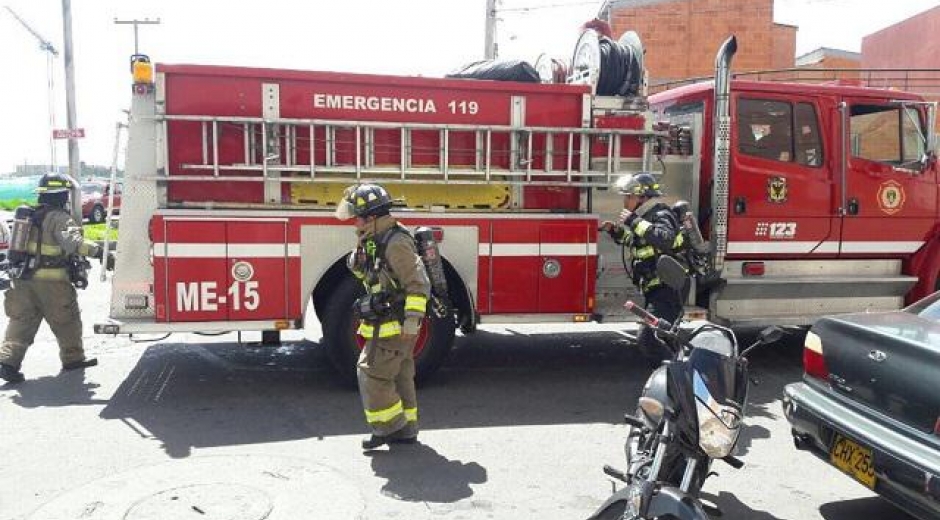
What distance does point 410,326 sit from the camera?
460cm

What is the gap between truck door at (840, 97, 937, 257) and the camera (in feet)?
21.7

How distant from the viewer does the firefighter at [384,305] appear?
4621 millimetres

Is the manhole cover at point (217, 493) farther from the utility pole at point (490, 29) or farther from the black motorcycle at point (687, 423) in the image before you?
the utility pole at point (490, 29)

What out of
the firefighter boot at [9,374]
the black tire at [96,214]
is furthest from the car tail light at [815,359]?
the black tire at [96,214]

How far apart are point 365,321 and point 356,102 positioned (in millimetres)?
1833

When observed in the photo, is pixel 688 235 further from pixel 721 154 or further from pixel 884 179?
pixel 884 179

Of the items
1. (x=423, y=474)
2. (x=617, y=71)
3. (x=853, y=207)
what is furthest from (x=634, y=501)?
(x=853, y=207)

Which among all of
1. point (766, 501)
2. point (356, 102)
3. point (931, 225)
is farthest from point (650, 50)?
point (766, 501)

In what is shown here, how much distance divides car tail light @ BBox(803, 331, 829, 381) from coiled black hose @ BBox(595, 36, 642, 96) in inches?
116

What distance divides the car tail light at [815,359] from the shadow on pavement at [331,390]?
1.24 meters

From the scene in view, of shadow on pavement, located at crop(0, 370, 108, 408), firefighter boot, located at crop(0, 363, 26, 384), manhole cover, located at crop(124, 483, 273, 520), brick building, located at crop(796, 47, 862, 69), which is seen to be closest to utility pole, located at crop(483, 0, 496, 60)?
brick building, located at crop(796, 47, 862, 69)

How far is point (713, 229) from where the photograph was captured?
6.19m

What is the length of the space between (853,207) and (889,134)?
2.46 ft

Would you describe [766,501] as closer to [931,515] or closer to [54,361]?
[931,515]
